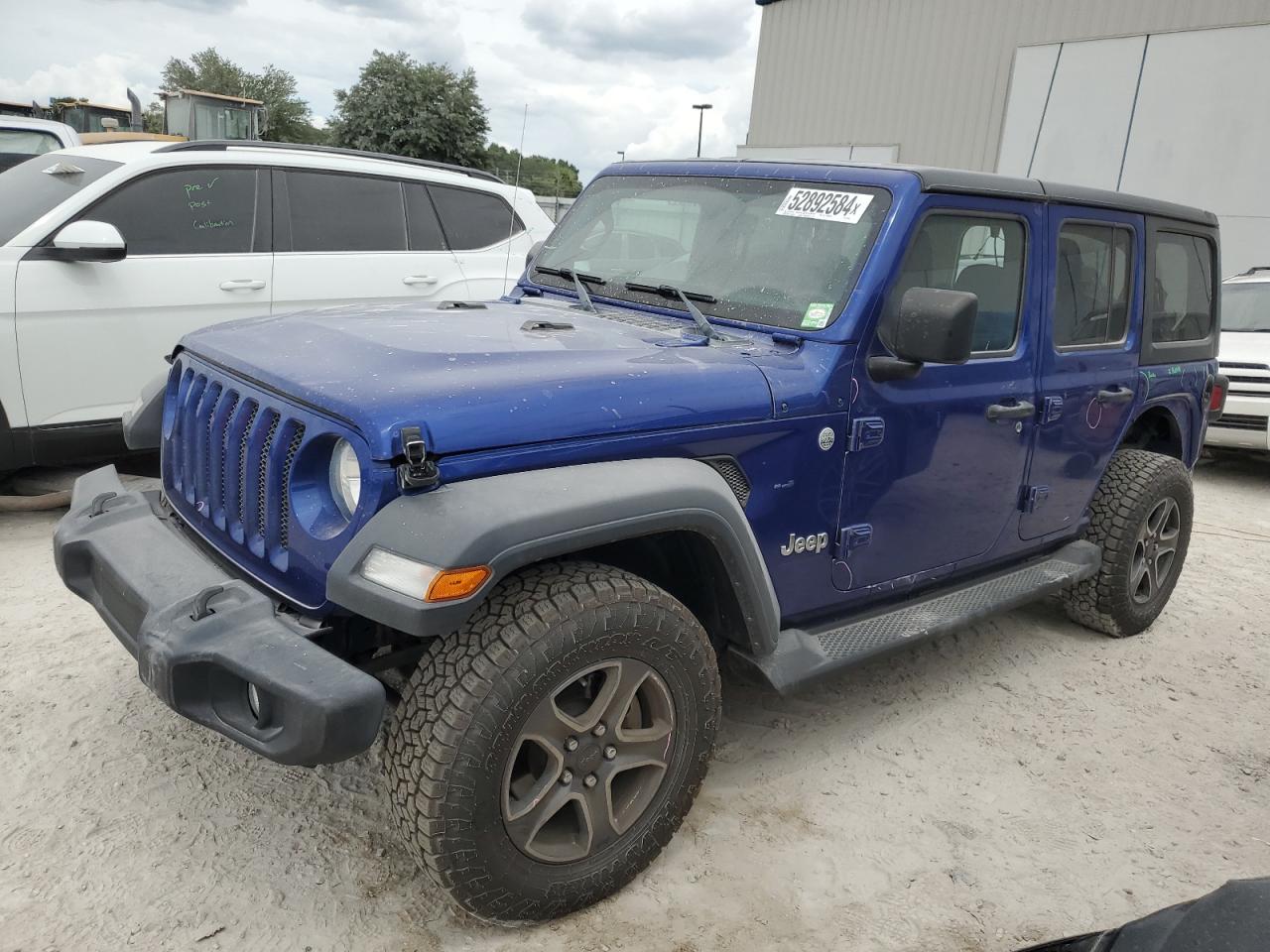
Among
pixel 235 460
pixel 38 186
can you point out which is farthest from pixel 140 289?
pixel 235 460

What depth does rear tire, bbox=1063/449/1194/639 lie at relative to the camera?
4.12m

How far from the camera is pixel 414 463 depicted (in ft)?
6.68

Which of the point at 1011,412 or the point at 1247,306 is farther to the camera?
the point at 1247,306

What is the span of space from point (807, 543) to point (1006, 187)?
151cm

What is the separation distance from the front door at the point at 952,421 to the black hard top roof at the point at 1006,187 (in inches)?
1.8

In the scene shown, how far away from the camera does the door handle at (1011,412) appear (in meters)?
3.26

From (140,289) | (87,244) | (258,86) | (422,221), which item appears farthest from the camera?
(258,86)

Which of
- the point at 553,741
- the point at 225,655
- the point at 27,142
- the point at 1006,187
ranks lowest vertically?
the point at 553,741

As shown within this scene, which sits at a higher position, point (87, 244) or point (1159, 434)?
point (87, 244)

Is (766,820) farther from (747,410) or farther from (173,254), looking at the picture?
(173,254)

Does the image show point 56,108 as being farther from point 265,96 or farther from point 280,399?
point 265,96

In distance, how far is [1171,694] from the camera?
390 cm

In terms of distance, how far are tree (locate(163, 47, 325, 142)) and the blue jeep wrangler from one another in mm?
51299

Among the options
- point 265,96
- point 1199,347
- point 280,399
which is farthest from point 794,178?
point 265,96
